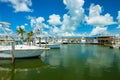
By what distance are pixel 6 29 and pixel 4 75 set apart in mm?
19740

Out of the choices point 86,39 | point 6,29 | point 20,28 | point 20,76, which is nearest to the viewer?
point 20,76

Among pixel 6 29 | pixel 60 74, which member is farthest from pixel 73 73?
pixel 6 29

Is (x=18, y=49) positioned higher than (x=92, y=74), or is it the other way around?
(x=18, y=49)

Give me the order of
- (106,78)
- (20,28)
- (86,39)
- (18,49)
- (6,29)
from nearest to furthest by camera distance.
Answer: (106,78) < (18,49) < (6,29) < (20,28) < (86,39)

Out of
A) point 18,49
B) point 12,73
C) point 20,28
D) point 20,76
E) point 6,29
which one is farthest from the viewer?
point 20,28

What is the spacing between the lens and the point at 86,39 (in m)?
160

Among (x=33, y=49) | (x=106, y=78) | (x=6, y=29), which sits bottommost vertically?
(x=106, y=78)

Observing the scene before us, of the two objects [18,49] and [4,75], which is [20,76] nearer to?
[4,75]

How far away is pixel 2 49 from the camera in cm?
3189

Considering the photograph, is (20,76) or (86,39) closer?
(20,76)

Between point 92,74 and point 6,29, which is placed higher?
point 6,29

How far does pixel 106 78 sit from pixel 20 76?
31.4 ft

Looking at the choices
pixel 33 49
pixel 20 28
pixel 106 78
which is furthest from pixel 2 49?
pixel 20 28

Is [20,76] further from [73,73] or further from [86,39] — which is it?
[86,39]
